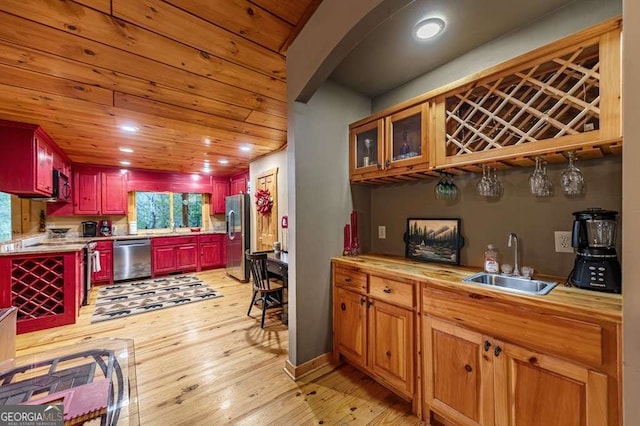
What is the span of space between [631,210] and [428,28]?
1.55 metres

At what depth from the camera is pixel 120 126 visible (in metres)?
3.04

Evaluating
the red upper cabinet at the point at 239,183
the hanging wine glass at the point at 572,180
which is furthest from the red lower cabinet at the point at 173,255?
the hanging wine glass at the point at 572,180

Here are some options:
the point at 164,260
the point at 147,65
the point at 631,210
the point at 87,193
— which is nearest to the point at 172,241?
the point at 164,260

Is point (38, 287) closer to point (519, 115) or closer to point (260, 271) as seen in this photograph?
point (260, 271)

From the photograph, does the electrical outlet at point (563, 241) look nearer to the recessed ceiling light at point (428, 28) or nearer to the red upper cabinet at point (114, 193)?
the recessed ceiling light at point (428, 28)

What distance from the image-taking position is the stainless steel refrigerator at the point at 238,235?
502 cm

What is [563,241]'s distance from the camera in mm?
1537

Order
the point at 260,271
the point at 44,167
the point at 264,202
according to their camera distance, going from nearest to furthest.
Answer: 1. the point at 260,271
2. the point at 44,167
3. the point at 264,202

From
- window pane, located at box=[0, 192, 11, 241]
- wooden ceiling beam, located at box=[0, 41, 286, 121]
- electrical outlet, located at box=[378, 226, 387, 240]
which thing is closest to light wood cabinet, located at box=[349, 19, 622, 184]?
electrical outlet, located at box=[378, 226, 387, 240]

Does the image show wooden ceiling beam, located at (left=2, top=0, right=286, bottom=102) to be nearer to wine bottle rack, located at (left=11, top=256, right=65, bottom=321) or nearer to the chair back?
the chair back

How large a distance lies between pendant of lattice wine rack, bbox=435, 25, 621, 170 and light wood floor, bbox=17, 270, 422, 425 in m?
1.76

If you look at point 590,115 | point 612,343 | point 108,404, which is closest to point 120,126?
point 108,404

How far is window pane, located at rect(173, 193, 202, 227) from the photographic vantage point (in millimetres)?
6422

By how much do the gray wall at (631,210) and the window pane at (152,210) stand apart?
7156 mm
